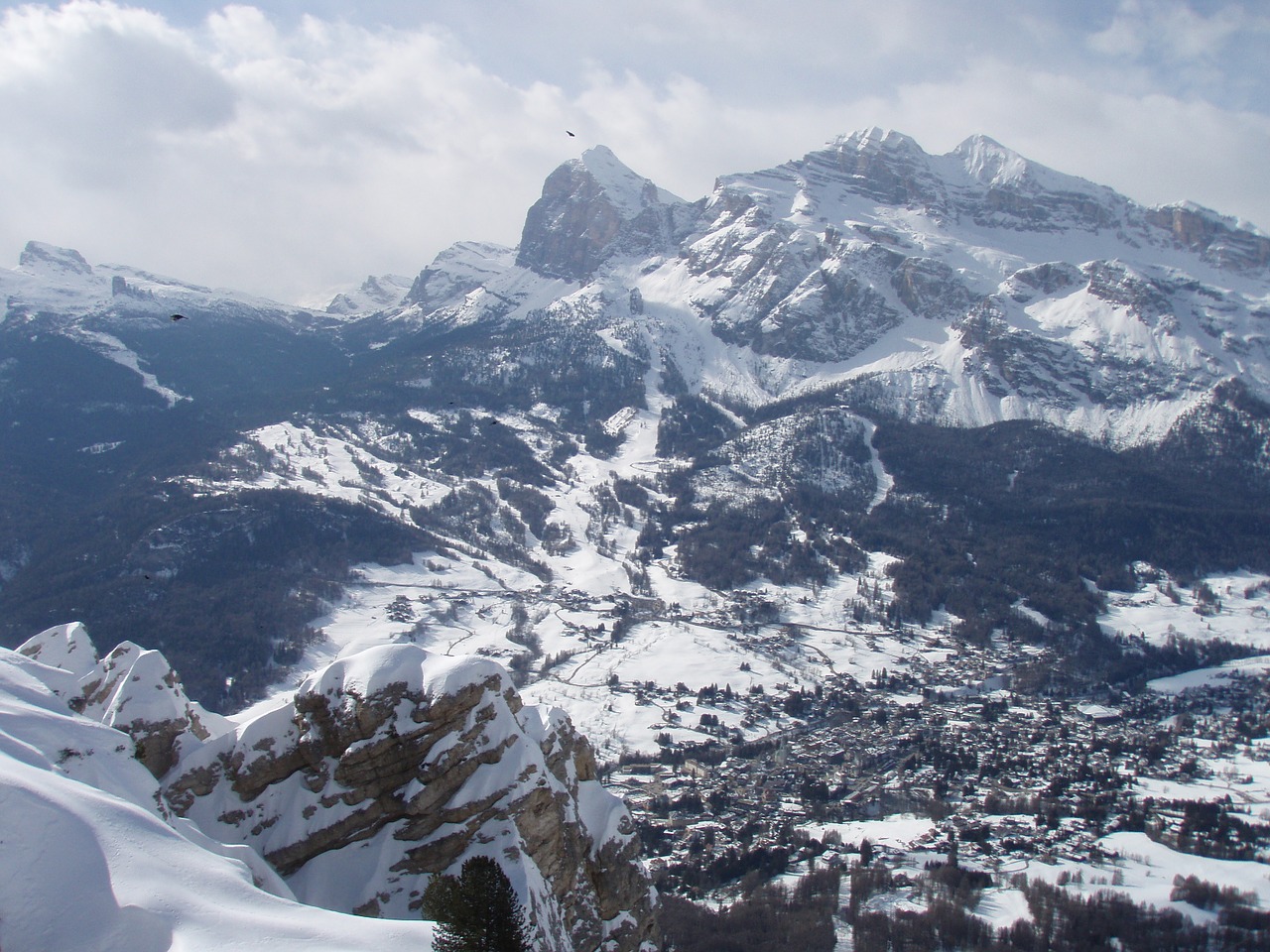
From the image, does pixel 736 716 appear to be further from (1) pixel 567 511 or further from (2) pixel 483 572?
(1) pixel 567 511

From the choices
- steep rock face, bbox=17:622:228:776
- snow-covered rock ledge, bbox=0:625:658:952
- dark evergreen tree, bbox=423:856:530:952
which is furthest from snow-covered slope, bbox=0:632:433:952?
steep rock face, bbox=17:622:228:776

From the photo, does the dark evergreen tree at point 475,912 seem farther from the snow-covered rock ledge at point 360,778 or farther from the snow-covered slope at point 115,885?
the snow-covered rock ledge at point 360,778

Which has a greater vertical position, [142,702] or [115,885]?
[142,702]

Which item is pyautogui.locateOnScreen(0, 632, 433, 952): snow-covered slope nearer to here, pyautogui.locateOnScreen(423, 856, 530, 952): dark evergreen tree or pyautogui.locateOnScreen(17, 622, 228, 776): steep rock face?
pyautogui.locateOnScreen(423, 856, 530, 952): dark evergreen tree

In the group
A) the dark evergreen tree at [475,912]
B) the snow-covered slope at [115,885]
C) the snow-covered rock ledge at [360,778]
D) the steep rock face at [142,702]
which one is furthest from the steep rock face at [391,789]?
the snow-covered slope at [115,885]

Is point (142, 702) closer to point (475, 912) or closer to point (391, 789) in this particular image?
point (391, 789)

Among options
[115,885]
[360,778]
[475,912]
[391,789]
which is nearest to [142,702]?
[360,778]
